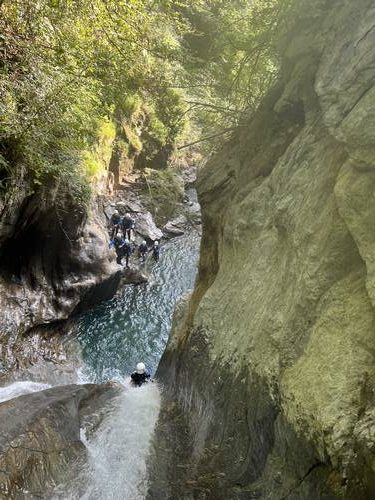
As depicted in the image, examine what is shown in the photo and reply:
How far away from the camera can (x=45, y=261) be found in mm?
18578

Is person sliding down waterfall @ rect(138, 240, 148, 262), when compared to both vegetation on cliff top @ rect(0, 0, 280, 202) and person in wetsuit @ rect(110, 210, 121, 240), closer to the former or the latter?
person in wetsuit @ rect(110, 210, 121, 240)

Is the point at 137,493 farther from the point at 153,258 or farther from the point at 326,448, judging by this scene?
the point at 153,258

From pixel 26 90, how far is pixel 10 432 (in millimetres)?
8636

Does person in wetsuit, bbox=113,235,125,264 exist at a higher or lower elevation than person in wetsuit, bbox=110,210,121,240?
lower

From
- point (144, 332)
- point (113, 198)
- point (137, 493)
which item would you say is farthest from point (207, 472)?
point (113, 198)

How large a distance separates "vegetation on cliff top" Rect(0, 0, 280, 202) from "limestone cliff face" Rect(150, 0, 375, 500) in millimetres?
1829

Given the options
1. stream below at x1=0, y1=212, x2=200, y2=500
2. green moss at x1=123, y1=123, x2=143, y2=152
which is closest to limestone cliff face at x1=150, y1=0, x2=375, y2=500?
stream below at x1=0, y1=212, x2=200, y2=500

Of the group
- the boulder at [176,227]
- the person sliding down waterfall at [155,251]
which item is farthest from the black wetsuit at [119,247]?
the boulder at [176,227]

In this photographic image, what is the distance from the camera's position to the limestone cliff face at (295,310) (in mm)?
5457

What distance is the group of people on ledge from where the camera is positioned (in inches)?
947

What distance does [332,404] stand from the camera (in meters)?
5.26

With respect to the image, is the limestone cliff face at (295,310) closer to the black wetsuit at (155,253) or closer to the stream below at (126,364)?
the stream below at (126,364)

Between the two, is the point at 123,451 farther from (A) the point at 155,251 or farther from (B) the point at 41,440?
(A) the point at 155,251

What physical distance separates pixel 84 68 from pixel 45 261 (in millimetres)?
7826
